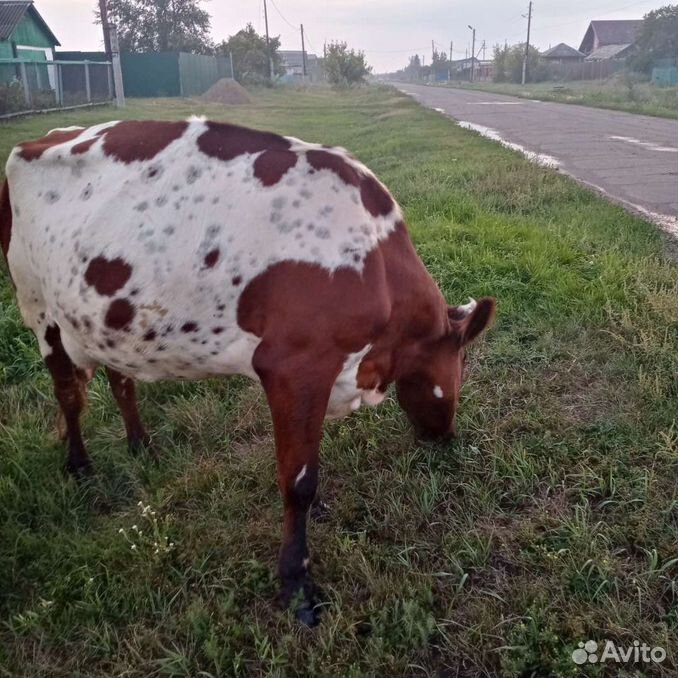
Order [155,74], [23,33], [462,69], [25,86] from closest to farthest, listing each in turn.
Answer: [25,86] < [23,33] < [155,74] < [462,69]

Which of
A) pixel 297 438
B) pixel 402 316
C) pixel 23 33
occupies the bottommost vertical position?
pixel 297 438

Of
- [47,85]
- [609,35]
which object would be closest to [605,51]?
[609,35]

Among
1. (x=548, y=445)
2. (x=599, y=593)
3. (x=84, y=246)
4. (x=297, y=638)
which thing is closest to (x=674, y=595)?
(x=599, y=593)

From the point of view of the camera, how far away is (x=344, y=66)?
5169cm

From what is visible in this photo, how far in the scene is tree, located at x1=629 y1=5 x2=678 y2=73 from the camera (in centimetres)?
4456

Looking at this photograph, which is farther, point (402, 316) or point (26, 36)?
point (26, 36)

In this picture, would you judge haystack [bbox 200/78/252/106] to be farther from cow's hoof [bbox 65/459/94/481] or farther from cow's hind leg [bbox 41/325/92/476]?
cow's hoof [bbox 65/459/94/481]

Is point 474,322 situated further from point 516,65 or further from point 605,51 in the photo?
point 605,51

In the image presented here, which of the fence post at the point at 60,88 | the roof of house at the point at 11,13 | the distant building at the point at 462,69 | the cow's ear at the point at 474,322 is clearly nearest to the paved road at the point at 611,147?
the cow's ear at the point at 474,322

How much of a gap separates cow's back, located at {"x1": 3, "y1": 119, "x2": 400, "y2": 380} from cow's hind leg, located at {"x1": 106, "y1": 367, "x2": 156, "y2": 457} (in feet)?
2.18

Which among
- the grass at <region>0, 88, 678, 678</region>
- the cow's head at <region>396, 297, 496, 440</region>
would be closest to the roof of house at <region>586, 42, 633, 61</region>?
the grass at <region>0, 88, 678, 678</region>

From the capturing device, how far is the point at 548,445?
339 cm

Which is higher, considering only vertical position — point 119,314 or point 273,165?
point 273,165

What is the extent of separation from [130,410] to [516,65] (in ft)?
230
